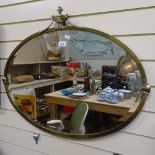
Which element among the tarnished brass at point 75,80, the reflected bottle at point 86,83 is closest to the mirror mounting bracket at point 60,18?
the tarnished brass at point 75,80

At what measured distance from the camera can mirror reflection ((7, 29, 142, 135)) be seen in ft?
3.98

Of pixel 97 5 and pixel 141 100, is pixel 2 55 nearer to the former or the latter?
pixel 97 5

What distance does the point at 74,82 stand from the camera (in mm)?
1375

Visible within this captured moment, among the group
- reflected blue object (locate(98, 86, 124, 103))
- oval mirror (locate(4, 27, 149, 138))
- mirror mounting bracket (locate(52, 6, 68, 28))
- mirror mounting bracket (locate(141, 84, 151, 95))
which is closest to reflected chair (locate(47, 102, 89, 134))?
oval mirror (locate(4, 27, 149, 138))

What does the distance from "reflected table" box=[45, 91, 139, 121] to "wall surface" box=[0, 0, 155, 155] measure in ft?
0.21

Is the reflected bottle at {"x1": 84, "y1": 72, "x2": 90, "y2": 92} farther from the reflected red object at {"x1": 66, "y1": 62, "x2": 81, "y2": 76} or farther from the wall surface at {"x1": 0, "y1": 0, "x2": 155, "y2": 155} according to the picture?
the wall surface at {"x1": 0, "y1": 0, "x2": 155, "y2": 155}

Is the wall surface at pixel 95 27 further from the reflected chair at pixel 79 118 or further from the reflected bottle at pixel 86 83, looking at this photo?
the reflected bottle at pixel 86 83

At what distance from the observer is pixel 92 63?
129cm

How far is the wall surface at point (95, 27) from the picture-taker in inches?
45.9

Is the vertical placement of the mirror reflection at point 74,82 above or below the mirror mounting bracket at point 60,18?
below

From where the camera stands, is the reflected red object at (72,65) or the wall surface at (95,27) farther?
the reflected red object at (72,65)

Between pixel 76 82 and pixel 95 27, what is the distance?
343 millimetres

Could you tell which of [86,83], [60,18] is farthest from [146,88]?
[60,18]

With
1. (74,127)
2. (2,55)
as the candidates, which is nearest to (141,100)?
(74,127)
